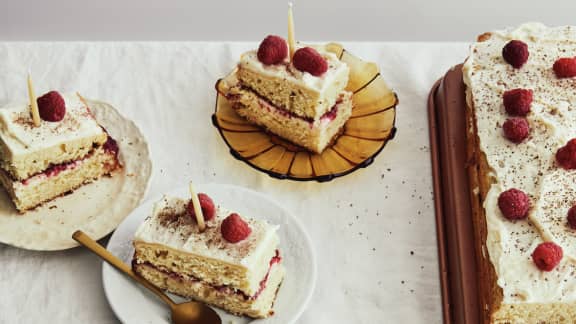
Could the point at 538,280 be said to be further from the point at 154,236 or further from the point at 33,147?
the point at 33,147

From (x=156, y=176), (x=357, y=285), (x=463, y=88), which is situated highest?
(x=463, y=88)

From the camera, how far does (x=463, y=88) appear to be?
13.1ft

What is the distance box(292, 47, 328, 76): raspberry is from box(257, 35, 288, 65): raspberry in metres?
0.08

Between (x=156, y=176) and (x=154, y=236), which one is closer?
(x=154, y=236)

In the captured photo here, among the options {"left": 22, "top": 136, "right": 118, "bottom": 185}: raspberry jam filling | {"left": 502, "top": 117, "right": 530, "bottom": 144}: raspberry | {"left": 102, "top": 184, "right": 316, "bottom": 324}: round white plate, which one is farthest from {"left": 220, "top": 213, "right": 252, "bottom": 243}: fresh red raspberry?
{"left": 502, "top": 117, "right": 530, "bottom": 144}: raspberry

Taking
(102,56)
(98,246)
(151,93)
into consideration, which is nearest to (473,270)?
(98,246)

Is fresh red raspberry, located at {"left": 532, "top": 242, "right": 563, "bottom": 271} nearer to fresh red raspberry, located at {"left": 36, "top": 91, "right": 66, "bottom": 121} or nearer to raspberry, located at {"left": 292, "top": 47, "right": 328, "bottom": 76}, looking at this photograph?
raspberry, located at {"left": 292, "top": 47, "right": 328, "bottom": 76}

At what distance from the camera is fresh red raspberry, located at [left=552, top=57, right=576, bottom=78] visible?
12.4ft

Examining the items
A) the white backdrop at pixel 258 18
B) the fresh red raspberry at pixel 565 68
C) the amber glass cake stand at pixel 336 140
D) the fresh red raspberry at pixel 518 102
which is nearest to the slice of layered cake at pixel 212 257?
the amber glass cake stand at pixel 336 140

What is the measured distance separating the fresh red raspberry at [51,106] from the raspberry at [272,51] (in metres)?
0.96

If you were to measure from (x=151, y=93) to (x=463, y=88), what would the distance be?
166 centimetres

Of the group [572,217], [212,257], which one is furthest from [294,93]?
[572,217]

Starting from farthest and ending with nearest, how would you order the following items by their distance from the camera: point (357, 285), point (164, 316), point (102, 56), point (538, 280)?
point (102, 56)
point (357, 285)
point (164, 316)
point (538, 280)

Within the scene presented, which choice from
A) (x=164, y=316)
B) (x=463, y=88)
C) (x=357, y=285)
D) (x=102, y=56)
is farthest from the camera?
(x=102, y=56)
